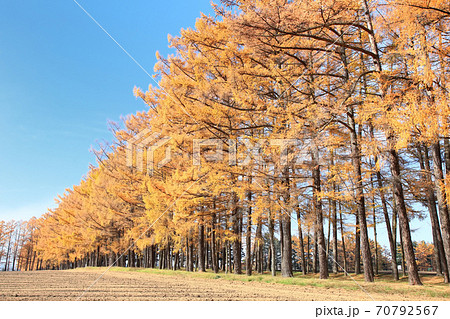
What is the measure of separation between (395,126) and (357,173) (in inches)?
132

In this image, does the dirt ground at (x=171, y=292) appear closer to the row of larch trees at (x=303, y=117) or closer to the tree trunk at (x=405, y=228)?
the tree trunk at (x=405, y=228)

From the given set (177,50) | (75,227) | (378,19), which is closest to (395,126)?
(378,19)

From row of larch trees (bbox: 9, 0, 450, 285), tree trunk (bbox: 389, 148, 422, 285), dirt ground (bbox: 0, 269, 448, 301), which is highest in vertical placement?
row of larch trees (bbox: 9, 0, 450, 285)

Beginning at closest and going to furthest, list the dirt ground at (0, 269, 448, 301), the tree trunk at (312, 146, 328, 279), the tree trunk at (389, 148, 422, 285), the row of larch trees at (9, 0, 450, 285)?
1. the dirt ground at (0, 269, 448, 301)
2. the row of larch trees at (9, 0, 450, 285)
3. the tree trunk at (389, 148, 422, 285)
4. the tree trunk at (312, 146, 328, 279)

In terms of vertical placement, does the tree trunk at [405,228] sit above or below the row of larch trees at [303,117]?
below

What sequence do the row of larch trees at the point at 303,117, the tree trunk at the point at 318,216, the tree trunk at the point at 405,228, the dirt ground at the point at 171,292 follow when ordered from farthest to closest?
1. the tree trunk at the point at 318,216
2. the tree trunk at the point at 405,228
3. the row of larch trees at the point at 303,117
4. the dirt ground at the point at 171,292

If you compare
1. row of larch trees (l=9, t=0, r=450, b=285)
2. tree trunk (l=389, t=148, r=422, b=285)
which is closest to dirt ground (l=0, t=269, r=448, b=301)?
tree trunk (l=389, t=148, r=422, b=285)

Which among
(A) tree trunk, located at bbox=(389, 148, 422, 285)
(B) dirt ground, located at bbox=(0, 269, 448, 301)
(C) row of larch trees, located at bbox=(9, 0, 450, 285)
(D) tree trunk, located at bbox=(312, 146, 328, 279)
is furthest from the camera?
(D) tree trunk, located at bbox=(312, 146, 328, 279)

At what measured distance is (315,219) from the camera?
10172 millimetres

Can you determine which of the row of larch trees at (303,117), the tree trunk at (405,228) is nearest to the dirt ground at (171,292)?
the tree trunk at (405,228)

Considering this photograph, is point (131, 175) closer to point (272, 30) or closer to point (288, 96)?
point (288, 96)

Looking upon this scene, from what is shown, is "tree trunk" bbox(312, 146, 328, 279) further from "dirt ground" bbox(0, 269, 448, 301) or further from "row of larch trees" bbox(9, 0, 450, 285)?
"dirt ground" bbox(0, 269, 448, 301)

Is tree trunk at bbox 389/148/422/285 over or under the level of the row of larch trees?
under

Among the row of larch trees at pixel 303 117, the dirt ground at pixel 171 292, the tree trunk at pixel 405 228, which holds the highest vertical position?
the row of larch trees at pixel 303 117
